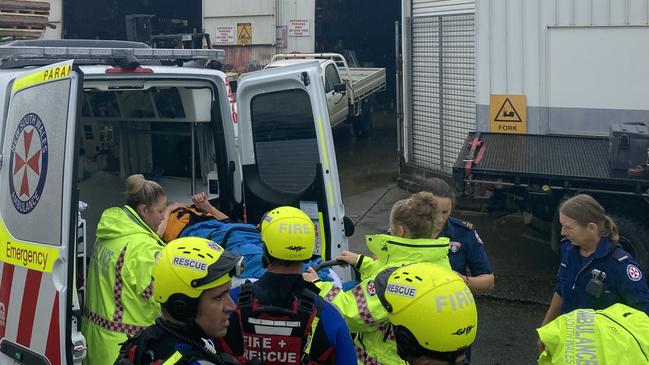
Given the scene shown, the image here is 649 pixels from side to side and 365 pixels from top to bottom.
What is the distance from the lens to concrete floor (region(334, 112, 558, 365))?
254 inches

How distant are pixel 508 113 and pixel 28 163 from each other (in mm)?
6200

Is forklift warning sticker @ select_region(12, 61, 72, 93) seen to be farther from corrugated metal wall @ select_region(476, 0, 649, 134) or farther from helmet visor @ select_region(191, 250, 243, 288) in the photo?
corrugated metal wall @ select_region(476, 0, 649, 134)

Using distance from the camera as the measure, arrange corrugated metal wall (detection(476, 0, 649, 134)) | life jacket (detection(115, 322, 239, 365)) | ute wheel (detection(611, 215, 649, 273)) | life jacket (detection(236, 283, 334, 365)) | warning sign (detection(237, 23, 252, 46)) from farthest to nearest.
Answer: warning sign (detection(237, 23, 252, 46)), corrugated metal wall (detection(476, 0, 649, 134)), ute wheel (detection(611, 215, 649, 273)), life jacket (detection(236, 283, 334, 365)), life jacket (detection(115, 322, 239, 365))

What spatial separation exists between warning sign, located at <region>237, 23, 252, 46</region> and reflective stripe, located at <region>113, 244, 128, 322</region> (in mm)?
16364

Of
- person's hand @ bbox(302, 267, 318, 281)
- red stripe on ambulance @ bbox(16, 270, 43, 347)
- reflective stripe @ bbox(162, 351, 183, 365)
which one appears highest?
person's hand @ bbox(302, 267, 318, 281)

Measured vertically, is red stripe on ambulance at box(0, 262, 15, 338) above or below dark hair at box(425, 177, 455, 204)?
below

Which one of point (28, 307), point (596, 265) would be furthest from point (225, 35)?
point (596, 265)

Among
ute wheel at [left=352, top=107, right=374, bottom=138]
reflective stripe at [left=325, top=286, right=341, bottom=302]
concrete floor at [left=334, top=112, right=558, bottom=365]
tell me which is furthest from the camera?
ute wheel at [left=352, top=107, right=374, bottom=138]

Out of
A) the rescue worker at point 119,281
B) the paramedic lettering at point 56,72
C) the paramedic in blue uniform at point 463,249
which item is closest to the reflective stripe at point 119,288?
the rescue worker at point 119,281

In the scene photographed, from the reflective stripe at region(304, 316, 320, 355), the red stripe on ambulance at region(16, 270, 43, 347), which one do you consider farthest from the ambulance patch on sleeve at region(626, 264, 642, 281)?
the red stripe on ambulance at region(16, 270, 43, 347)

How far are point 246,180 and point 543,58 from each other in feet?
15.4

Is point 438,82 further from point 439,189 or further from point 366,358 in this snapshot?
point 366,358

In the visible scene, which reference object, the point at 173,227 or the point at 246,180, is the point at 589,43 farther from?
the point at 173,227

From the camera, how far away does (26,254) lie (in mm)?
3707
